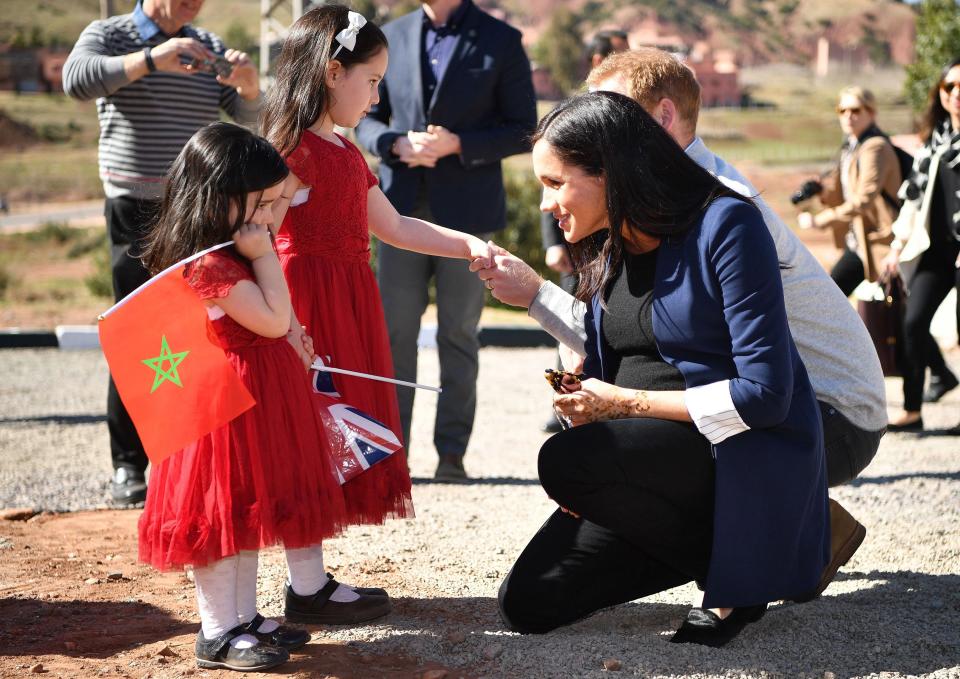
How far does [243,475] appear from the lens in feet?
9.10

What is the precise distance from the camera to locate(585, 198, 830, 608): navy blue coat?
2.71 meters

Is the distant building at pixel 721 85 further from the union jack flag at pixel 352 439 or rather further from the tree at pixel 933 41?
the union jack flag at pixel 352 439

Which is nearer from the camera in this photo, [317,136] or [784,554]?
[784,554]

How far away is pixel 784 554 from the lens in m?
2.86

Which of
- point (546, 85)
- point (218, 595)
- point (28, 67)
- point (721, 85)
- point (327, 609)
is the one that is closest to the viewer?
point (218, 595)

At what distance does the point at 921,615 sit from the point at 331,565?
6.02 ft

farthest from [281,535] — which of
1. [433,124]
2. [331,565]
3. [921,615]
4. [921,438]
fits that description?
[921,438]

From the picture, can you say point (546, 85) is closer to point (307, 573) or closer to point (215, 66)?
point (215, 66)

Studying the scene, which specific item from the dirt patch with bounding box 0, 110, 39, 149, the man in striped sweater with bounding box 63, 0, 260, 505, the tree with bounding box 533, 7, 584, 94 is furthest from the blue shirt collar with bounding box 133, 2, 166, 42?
the tree with bounding box 533, 7, 584, 94

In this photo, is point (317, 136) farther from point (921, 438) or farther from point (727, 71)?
point (727, 71)

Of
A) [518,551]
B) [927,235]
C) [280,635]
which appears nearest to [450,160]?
[518,551]

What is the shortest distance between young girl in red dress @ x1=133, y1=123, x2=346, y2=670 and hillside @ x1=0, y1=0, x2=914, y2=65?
69.2 metres

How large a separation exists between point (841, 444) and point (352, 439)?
4.72ft

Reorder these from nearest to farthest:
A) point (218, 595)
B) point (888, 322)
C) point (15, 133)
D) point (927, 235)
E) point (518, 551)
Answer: point (218, 595) < point (518, 551) < point (927, 235) < point (888, 322) < point (15, 133)
